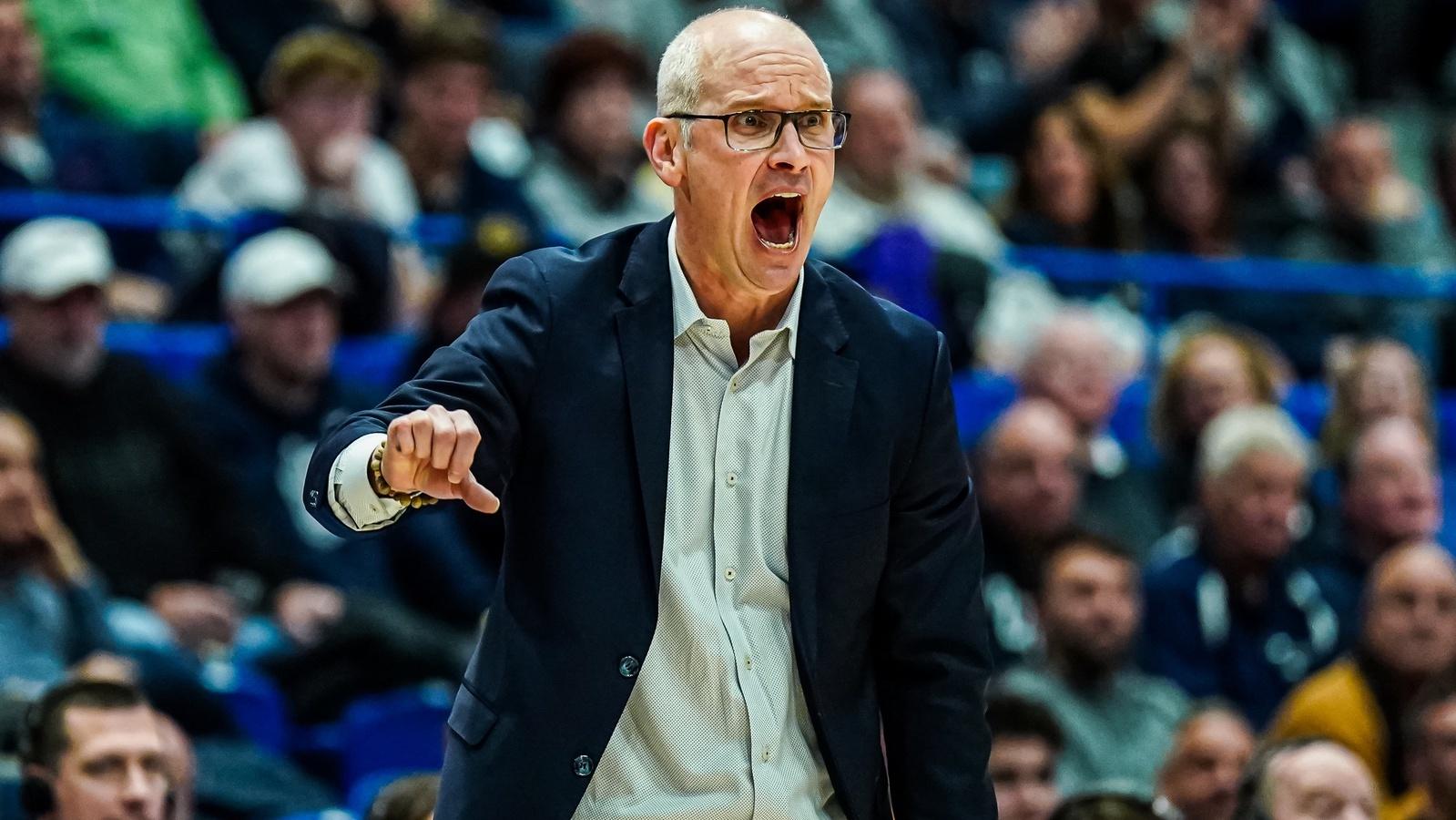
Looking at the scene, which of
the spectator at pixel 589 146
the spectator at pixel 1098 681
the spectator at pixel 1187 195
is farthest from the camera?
the spectator at pixel 1187 195

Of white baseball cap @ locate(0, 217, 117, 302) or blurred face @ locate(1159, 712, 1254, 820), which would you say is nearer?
blurred face @ locate(1159, 712, 1254, 820)

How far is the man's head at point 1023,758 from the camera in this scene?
4742 millimetres

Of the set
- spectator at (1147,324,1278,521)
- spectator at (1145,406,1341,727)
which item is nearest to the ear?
spectator at (1145,406,1341,727)

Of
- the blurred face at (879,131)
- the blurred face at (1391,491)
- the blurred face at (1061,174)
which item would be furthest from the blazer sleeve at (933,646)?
the blurred face at (1061,174)

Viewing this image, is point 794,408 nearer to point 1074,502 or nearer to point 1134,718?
point 1134,718

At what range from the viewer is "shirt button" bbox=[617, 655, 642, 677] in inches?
91.0

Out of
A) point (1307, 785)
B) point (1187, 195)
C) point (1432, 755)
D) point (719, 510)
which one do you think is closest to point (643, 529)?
point (719, 510)

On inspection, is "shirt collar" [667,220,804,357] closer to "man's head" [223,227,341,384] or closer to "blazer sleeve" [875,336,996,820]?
"blazer sleeve" [875,336,996,820]

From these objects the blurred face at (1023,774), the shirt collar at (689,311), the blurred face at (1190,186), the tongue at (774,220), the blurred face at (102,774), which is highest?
the tongue at (774,220)

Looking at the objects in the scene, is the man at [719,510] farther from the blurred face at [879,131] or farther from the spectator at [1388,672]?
the blurred face at [879,131]

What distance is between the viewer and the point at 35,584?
486cm

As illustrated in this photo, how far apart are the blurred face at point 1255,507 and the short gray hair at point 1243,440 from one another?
0.7 inches

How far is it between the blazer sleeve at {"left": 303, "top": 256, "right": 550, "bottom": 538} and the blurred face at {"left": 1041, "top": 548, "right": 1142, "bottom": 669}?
331 centimetres

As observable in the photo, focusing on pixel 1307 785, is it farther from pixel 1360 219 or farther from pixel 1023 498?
pixel 1360 219
